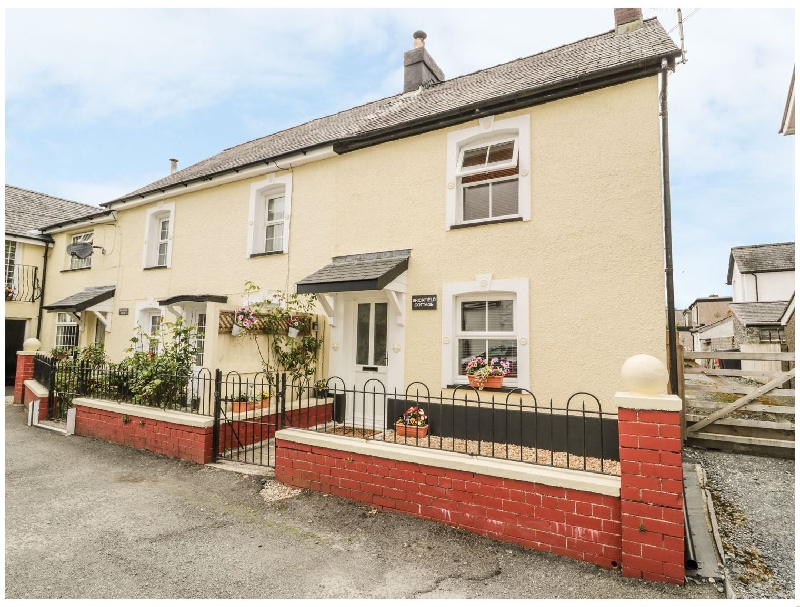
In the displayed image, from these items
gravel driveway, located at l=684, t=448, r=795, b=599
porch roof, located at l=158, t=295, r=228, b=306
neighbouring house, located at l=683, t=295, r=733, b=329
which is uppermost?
neighbouring house, located at l=683, t=295, r=733, b=329

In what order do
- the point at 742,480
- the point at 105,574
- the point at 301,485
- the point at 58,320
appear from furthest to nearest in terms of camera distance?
the point at 58,320
the point at 742,480
the point at 301,485
the point at 105,574

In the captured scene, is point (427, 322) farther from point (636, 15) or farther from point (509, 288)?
point (636, 15)

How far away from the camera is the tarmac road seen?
3.13 m

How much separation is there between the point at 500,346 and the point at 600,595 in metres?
3.73

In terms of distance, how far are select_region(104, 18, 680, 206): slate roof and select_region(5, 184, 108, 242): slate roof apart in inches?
215

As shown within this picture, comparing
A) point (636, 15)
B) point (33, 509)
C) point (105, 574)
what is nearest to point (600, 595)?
point (105, 574)

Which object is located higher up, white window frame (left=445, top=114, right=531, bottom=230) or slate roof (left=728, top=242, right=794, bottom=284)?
slate roof (left=728, top=242, right=794, bottom=284)

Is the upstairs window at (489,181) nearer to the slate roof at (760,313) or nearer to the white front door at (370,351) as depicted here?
the white front door at (370,351)

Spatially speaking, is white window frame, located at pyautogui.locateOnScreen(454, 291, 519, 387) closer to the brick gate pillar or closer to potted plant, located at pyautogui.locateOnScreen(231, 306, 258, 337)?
the brick gate pillar

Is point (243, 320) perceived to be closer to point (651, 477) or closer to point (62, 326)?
point (651, 477)

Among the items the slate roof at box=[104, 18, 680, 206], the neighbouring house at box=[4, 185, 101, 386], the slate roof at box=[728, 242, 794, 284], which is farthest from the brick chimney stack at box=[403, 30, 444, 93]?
the slate roof at box=[728, 242, 794, 284]

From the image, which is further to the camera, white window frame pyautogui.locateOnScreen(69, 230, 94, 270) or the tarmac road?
white window frame pyautogui.locateOnScreen(69, 230, 94, 270)

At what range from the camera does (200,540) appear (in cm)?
386

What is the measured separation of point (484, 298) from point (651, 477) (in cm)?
377
